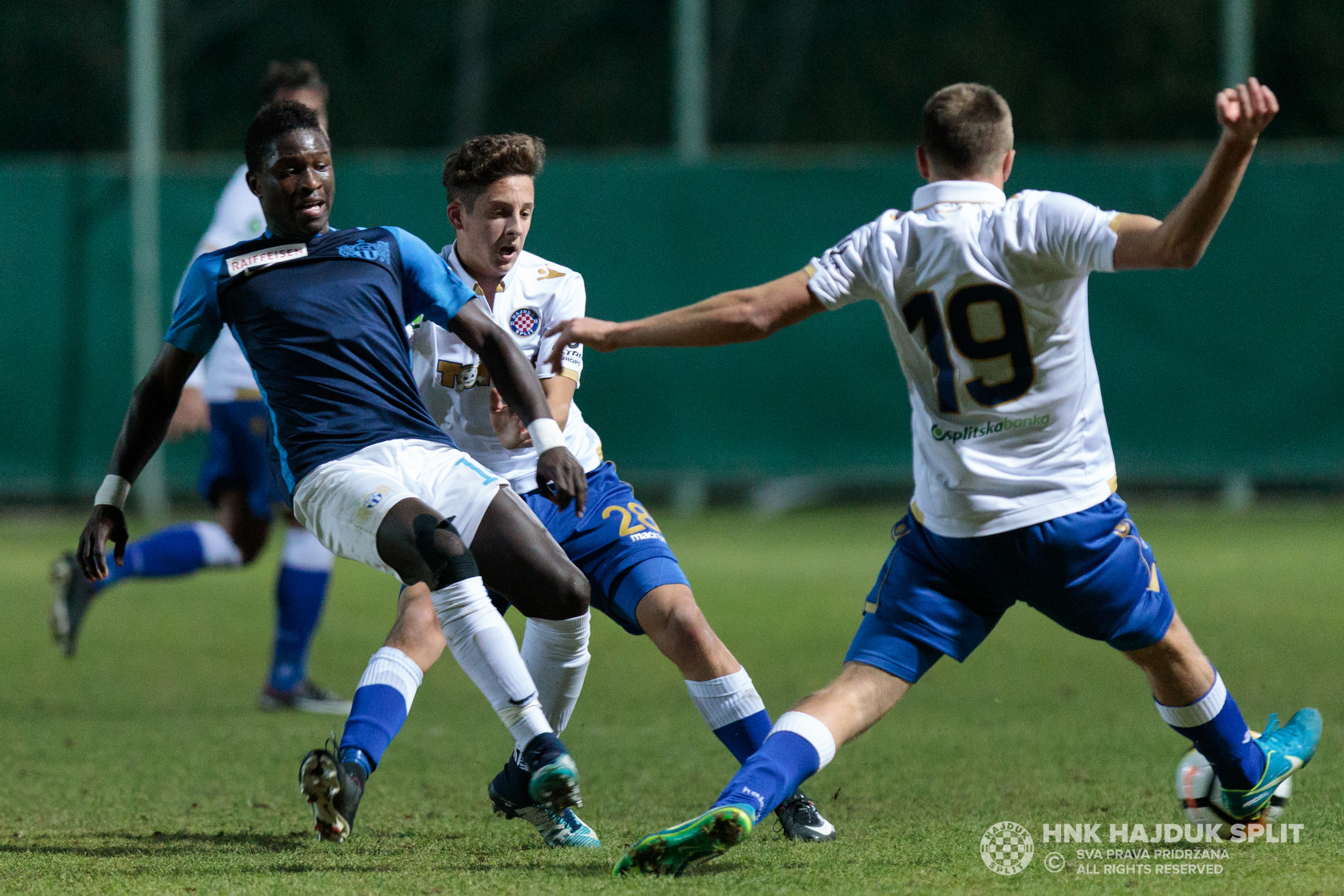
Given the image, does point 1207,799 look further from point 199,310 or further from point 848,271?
point 199,310

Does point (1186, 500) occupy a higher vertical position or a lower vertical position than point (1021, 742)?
lower

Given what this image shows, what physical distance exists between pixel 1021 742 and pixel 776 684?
1.57 meters

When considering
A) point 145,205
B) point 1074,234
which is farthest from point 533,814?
point 145,205

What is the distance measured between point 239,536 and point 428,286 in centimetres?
335

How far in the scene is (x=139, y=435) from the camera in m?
4.65

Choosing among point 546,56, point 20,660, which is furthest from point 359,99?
point 20,660

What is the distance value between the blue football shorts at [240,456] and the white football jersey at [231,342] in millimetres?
57

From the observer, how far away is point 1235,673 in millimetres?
7406

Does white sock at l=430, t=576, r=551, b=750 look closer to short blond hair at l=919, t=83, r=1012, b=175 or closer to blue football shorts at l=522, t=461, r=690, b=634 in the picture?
blue football shorts at l=522, t=461, r=690, b=634

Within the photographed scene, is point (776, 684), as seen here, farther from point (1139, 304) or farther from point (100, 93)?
point (100, 93)

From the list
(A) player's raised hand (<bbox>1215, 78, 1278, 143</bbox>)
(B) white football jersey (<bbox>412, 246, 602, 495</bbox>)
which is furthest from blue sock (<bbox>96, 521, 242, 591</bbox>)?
(A) player's raised hand (<bbox>1215, 78, 1278, 143</bbox>)

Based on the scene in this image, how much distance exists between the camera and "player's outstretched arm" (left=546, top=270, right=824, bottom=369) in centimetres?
407

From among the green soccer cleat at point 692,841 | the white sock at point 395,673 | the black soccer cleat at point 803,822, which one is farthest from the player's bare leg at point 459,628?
the black soccer cleat at point 803,822

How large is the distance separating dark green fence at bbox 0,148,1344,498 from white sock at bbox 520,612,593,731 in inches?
314
